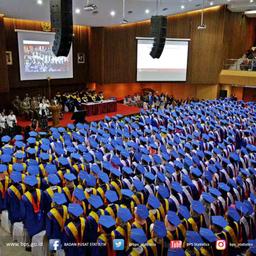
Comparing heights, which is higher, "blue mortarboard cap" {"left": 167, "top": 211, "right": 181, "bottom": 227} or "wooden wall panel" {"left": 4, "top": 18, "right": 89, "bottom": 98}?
"wooden wall panel" {"left": 4, "top": 18, "right": 89, "bottom": 98}

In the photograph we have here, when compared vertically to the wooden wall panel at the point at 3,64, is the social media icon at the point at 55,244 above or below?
below

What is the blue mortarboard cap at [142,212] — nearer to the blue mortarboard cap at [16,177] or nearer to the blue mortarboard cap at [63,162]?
the blue mortarboard cap at [16,177]

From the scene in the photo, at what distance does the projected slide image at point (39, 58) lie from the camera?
1434 centimetres

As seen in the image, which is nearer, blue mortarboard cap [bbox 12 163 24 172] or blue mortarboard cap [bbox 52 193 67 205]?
blue mortarboard cap [bbox 52 193 67 205]

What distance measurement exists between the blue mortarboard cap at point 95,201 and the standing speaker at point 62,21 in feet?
13.6

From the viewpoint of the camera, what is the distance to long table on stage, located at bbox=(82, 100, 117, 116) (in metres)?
14.2

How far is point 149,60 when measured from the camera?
59.9ft

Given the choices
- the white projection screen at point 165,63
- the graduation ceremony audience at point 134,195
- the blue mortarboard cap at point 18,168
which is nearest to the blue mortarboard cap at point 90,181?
the graduation ceremony audience at point 134,195

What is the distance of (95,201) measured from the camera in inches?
183

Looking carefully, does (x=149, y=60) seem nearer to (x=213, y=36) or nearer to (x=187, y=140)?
(x=213, y=36)

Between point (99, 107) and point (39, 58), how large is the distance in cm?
376

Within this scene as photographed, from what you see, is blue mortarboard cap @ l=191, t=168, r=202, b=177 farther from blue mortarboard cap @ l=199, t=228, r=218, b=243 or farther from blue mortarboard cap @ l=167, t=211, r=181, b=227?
blue mortarboard cap @ l=199, t=228, r=218, b=243

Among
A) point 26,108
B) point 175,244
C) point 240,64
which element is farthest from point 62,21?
point 240,64

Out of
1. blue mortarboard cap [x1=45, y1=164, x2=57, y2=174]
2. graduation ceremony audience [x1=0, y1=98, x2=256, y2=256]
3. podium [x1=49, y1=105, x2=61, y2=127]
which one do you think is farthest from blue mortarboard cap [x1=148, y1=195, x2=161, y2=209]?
podium [x1=49, y1=105, x2=61, y2=127]
